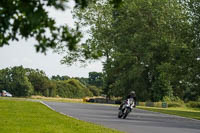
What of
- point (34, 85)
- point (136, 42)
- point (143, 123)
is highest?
point (136, 42)

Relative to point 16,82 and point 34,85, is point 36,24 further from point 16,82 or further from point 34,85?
point 34,85

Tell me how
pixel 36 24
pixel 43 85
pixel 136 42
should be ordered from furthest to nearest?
pixel 43 85, pixel 136 42, pixel 36 24

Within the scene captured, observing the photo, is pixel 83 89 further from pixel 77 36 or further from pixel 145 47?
pixel 77 36

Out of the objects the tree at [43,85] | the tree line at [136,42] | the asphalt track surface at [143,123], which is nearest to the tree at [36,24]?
the asphalt track surface at [143,123]

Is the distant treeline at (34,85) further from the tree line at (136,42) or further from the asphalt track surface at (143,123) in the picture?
the asphalt track surface at (143,123)

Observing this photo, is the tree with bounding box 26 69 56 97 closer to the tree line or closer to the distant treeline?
the distant treeline

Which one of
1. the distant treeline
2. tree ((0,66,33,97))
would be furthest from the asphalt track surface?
the distant treeline

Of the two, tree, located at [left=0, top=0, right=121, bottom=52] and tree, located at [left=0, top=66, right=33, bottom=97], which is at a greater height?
tree, located at [left=0, top=66, right=33, bottom=97]

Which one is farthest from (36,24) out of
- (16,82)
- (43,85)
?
(43,85)

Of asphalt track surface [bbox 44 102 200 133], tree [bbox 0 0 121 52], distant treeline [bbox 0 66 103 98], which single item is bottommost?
asphalt track surface [bbox 44 102 200 133]

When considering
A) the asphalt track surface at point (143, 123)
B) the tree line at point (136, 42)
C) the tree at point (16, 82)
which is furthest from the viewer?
the tree at point (16, 82)

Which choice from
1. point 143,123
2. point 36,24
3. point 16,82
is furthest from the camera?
point 16,82

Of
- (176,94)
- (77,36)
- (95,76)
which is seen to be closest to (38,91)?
(176,94)

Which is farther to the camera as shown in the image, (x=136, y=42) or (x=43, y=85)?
(x=43, y=85)
